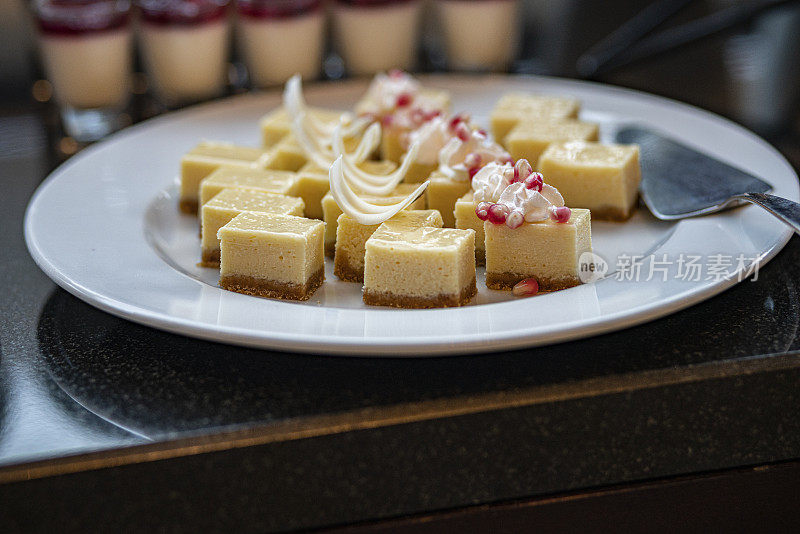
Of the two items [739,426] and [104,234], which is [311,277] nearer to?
[104,234]

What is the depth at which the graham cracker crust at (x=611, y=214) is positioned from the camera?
56.1 inches

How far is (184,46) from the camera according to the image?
76.5 inches

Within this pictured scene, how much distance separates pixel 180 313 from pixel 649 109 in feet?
3.64

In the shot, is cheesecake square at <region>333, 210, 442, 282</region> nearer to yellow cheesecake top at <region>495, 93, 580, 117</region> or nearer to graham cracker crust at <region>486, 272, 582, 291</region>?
graham cracker crust at <region>486, 272, 582, 291</region>

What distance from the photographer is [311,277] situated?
1.24 m

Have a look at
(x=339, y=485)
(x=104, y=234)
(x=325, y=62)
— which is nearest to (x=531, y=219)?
(x=339, y=485)

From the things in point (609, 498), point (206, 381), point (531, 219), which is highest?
point (531, 219)

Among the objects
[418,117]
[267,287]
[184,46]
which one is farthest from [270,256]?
[184,46]

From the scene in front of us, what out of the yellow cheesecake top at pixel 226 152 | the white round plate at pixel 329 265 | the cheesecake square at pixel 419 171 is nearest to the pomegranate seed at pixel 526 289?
the white round plate at pixel 329 265

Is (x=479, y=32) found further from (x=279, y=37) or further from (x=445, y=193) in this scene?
(x=445, y=193)

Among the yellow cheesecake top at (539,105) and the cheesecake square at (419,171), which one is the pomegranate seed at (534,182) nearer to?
the cheesecake square at (419,171)

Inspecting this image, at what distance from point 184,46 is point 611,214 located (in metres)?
1.05

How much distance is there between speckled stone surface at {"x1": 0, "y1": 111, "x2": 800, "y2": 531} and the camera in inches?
36.4

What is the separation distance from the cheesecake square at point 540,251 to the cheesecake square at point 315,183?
331mm
